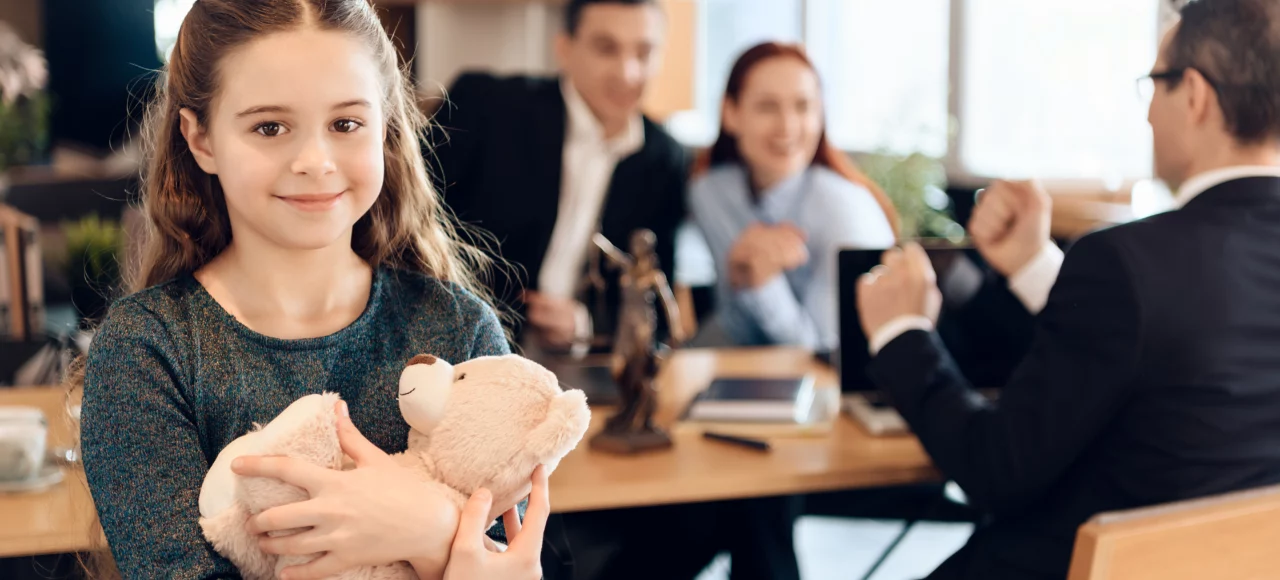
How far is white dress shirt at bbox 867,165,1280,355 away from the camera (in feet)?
4.95

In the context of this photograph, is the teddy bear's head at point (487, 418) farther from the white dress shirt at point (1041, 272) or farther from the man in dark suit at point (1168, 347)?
the white dress shirt at point (1041, 272)

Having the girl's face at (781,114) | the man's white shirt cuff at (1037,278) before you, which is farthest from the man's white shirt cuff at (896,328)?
the girl's face at (781,114)

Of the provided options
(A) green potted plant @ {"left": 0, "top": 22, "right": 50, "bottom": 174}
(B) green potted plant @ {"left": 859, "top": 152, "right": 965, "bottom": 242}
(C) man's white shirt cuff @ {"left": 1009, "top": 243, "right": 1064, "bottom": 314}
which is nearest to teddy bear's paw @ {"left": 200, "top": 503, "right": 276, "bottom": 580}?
(C) man's white shirt cuff @ {"left": 1009, "top": 243, "right": 1064, "bottom": 314}

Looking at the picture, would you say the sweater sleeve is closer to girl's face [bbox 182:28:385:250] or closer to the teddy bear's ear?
girl's face [bbox 182:28:385:250]

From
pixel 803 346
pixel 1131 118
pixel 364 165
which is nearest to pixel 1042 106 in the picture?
pixel 1131 118

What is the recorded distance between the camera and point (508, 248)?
2979mm

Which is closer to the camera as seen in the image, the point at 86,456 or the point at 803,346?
the point at 86,456

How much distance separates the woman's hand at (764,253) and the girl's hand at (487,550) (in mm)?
1560

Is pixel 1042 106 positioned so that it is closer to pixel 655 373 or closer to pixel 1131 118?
pixel 1131 118

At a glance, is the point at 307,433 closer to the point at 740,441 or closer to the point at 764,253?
the point at 740,441

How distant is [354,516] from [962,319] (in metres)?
1.37

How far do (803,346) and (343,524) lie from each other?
1.83 m

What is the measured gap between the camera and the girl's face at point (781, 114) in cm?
292

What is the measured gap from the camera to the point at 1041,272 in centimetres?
203
